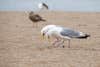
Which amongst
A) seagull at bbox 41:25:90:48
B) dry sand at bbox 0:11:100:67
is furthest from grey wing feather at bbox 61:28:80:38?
dry sand at bbox 0:11:100:67

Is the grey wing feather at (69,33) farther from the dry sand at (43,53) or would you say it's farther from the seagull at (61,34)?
the dry sand at (43,53)

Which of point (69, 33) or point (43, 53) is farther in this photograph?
point (69, 33)

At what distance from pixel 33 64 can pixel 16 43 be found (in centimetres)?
354

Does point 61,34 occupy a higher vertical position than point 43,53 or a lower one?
higher

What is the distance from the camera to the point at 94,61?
10.6 meters

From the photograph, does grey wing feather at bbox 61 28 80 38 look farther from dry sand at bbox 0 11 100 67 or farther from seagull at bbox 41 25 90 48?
dry sand at bbox 0 11 100 67

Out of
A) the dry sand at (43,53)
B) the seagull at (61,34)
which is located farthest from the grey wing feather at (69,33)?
the dry sand at (43,53)

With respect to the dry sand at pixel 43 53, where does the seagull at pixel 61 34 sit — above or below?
above

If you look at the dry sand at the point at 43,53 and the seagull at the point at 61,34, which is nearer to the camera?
the dry sand at the point at 43,53

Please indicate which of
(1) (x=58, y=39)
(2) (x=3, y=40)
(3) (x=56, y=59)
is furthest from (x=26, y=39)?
(3) (x=56, y=59)

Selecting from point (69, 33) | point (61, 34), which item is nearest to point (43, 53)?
point (61, 34)

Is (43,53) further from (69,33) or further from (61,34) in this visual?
(69,33)

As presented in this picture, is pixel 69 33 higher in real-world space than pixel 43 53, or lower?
higher

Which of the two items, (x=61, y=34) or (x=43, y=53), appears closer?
(x=43, y=53)
